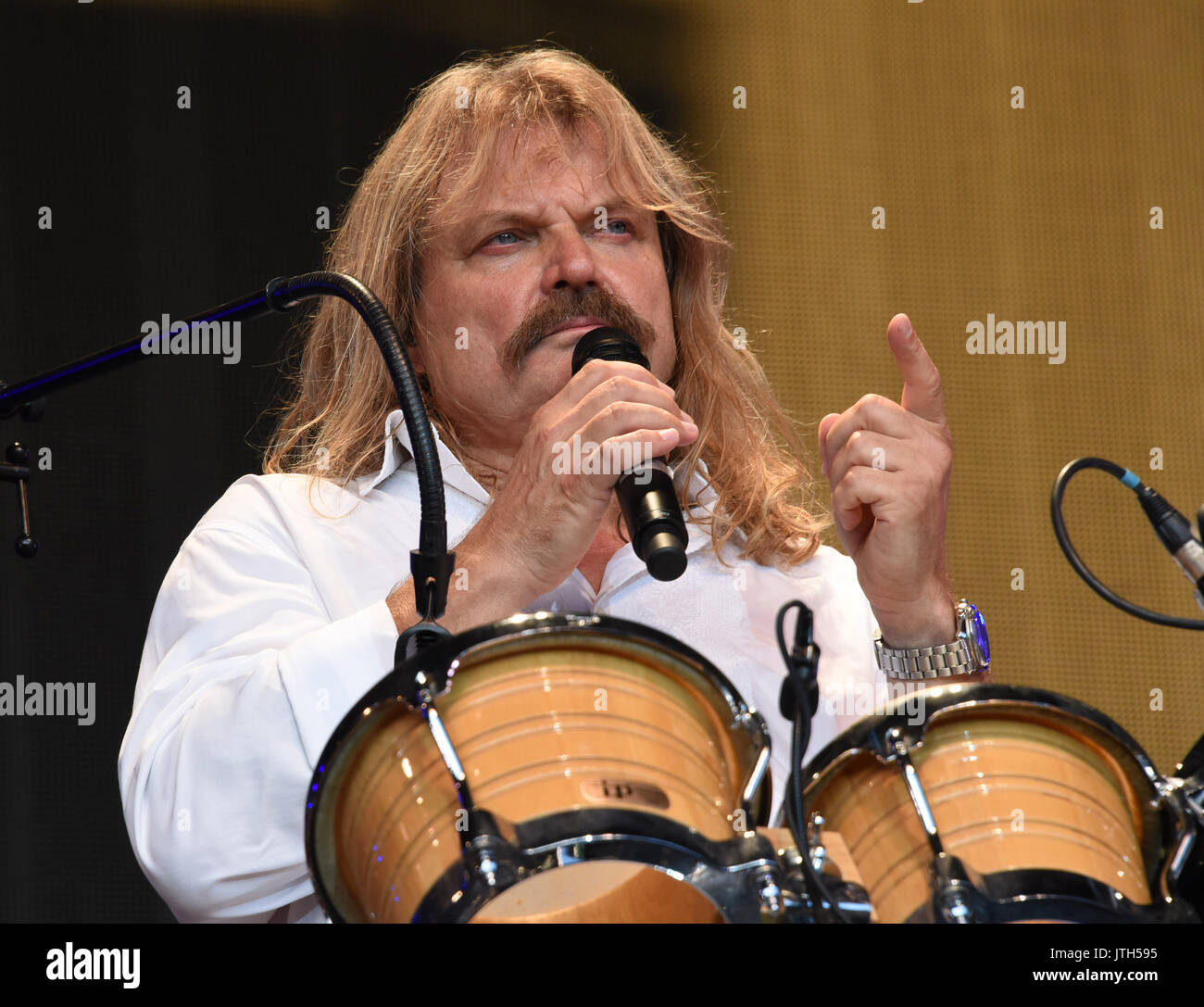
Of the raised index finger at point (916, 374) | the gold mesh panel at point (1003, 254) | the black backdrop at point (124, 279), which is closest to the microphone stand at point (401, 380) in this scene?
the raised index finger at point (916, 374)

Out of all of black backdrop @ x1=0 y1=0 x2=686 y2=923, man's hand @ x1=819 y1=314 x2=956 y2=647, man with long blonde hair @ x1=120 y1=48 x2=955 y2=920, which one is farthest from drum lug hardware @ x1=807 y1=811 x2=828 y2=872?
black backdrop @ x1=0 y1=0 x2=686 y2=923

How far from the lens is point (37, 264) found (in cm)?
248

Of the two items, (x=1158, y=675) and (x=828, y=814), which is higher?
(x=1158, y=675)

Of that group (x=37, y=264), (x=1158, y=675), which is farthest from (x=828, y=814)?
(x=1158, y=675)

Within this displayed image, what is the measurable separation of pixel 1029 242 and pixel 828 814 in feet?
7.94

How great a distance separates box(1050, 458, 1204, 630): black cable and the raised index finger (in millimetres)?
390

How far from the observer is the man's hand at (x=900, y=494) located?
1.54 m

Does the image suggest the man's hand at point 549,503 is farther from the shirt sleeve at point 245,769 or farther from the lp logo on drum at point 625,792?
the lp logo on drum at point 625,792

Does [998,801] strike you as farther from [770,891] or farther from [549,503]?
[549,503]

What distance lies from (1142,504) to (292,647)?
0.78 metres
